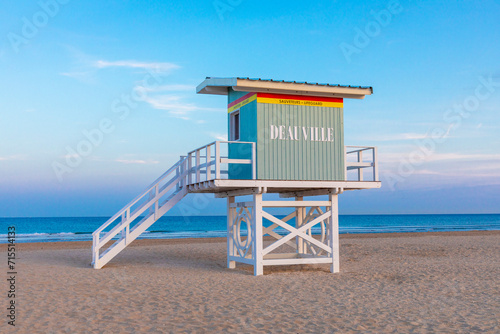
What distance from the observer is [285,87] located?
43.0 ft

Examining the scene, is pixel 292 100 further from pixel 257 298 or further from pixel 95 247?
pixel 95 247

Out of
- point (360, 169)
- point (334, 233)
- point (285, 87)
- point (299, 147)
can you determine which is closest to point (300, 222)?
point (334, 233)

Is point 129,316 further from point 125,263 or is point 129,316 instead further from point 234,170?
point 125,263

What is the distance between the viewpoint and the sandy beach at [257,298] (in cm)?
775

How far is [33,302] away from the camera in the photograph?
9531mm

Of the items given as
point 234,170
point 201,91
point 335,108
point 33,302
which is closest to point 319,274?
point 234,170

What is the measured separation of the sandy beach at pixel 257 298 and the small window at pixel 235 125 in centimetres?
404

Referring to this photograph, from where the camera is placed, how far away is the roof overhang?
12.9m

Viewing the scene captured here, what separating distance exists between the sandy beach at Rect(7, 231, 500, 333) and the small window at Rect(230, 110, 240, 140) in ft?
13.3

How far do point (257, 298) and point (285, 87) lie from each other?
5.82 meters

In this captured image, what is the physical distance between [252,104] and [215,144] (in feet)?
5.55

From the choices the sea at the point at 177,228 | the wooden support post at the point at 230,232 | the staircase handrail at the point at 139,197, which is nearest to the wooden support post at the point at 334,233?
the wooden support post at the point at 230,232

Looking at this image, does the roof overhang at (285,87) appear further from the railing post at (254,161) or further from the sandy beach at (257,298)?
the sandy beach at (257,298)

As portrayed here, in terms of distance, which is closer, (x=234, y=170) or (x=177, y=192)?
(x=234, y=170)
